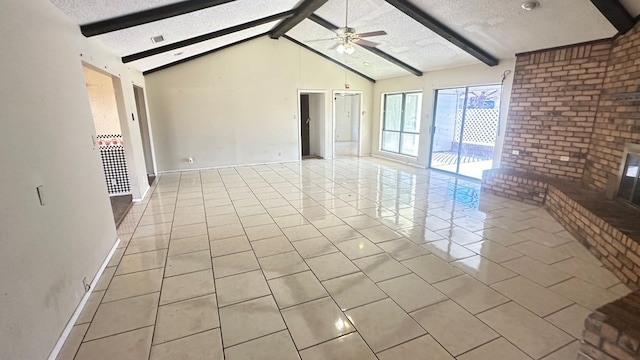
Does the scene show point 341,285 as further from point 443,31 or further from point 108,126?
point 108,126

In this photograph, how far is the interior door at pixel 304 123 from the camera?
8.42 meters

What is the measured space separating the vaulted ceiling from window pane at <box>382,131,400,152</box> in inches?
85.8

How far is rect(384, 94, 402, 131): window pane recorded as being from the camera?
7.91m

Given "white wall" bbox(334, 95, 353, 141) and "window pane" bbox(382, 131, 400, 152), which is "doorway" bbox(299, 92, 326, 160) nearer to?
"window pane" bbox(382, 131, 400, 152)

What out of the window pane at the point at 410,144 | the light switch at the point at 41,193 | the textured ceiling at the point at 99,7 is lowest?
the window pane at the point at 410,144

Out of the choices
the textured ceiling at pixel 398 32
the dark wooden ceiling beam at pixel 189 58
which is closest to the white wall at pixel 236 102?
the dark wooden ceiling beam at pixel 189 58

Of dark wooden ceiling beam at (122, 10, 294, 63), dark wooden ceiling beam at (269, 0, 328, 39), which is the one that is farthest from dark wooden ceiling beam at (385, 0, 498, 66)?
dark wooden ceiling beam at (122, 10, 294, 63)

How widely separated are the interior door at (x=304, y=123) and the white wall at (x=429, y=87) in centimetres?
194

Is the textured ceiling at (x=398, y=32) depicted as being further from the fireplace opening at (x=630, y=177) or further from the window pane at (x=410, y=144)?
the fireplace opening at (x=630, y=177)

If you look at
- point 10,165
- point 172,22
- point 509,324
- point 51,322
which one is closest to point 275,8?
point 172,22

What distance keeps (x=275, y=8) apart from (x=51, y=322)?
468cm

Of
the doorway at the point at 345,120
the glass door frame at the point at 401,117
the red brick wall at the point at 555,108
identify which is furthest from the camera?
the doorway at the point at 345,120

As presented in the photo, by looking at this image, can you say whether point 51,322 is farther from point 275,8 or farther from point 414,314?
point 275,8

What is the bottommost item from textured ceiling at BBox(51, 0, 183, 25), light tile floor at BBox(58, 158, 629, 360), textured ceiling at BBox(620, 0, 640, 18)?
light tile floor at BBox(58, 158, 629, 360)
